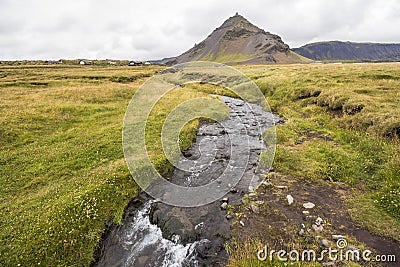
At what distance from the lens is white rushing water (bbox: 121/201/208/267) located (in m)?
8.89

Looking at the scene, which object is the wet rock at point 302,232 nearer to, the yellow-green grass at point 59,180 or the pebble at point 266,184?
the pebble at point 266,184

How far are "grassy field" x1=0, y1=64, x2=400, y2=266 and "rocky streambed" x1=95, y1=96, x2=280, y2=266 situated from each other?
853 mm

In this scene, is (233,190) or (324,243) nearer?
(324,243)

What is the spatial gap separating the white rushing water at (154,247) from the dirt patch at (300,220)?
7.13 ft

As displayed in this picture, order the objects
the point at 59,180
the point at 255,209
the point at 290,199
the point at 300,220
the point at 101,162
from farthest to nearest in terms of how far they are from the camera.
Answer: the point at 101,162, the point at 59,180, the point at 290,199, the point at 255,209, the point at 300,220

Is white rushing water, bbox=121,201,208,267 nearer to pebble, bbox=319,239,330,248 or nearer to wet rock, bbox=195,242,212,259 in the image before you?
wet rock, bbox=195,242,212,259

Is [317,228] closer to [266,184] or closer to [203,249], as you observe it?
[266,184]

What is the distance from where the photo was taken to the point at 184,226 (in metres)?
10.4

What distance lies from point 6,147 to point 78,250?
13260 millimetres

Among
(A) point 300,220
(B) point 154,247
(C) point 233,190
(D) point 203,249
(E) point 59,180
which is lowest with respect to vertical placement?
(B) point 154,247

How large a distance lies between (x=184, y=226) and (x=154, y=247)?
157 cm

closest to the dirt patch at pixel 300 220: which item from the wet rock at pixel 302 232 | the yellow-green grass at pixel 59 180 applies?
the wet rock at pixel 302 232

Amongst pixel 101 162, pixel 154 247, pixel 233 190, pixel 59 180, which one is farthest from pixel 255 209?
pixel 59 180

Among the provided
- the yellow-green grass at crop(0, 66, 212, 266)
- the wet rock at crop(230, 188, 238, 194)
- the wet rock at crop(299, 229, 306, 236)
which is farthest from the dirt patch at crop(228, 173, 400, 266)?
the yellow-green grass at crop(0, 66, 212, 266)
